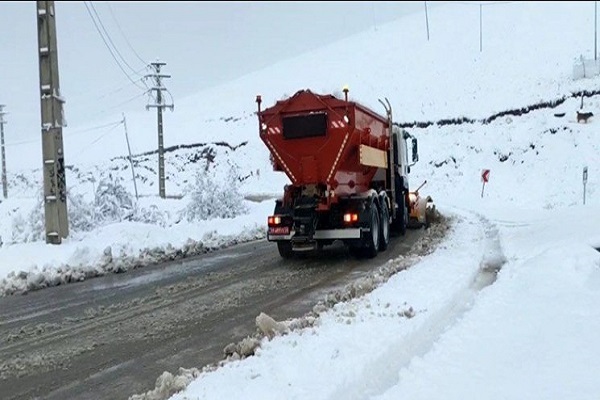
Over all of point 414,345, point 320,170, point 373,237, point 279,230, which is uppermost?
point 320,170

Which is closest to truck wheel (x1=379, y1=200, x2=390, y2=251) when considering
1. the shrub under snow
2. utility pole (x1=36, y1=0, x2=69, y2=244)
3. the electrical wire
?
utility pole (x1=36, y1=0, x2=69, y2=244)

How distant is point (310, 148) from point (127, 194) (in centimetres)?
902

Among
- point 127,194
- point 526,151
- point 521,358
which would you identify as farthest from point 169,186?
point 521,358

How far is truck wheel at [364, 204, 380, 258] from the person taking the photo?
11.8 m

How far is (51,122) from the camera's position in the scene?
13.3 m

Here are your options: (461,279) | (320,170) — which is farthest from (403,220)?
(461,279)

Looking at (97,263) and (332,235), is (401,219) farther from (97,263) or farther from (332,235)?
(97,263)

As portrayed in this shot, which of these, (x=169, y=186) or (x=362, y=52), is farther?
(x=362, y=52)

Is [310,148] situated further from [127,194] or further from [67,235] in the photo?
[127,194]

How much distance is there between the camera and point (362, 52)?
82.3 metres

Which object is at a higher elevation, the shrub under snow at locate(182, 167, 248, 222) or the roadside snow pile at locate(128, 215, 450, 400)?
the shrub under snow at locate(182, 167, 248, 222)

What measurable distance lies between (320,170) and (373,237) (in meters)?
1.75

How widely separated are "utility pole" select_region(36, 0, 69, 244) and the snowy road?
322 cm

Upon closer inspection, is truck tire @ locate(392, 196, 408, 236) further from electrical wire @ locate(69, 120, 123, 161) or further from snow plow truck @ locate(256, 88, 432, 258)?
electrical wire @ locate(69, 120, 123, 161)
